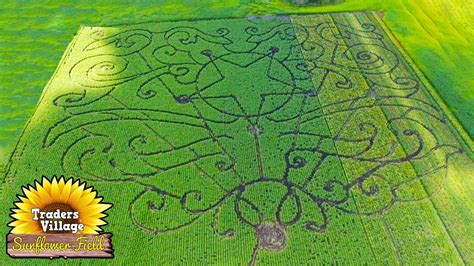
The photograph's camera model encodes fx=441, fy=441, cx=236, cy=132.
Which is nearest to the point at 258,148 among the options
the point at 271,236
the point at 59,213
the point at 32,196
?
the point at 271,236

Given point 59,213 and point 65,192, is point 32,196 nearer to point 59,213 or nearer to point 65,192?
point 65,192

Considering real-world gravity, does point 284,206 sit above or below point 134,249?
above

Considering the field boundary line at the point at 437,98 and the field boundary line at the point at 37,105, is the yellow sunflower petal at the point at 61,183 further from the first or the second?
the field boundary line at the point at 437,98

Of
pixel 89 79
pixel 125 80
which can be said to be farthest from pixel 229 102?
pixel 89 79

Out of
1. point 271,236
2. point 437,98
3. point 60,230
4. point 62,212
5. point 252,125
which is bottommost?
point 271,236

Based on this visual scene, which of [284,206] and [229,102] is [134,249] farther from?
[229,102]

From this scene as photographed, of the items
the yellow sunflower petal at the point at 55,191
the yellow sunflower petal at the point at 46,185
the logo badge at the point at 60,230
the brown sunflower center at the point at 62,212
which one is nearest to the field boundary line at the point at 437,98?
the logo badge at the point at 60,230

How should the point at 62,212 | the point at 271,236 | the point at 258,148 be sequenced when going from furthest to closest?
the point at 258,148, the point at 271,236, the point at 62,212
